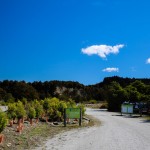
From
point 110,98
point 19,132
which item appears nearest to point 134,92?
point 110,98

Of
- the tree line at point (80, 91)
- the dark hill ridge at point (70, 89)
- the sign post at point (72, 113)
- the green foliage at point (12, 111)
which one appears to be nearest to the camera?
the green foliage at point (12, 111)

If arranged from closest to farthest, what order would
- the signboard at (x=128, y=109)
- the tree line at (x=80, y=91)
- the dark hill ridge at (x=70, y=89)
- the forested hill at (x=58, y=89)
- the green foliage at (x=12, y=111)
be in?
the green foliage at (x=12, y=111) < the signboard at (x=128, y=109) < the tree line at (x=80, y=91) < the forested hill at (x=58, y=89) < the dark hill ridge at (x=70, y=89)

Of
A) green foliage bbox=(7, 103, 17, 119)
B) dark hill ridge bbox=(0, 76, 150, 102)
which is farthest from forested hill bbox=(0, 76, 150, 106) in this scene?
green foliage bbox=(7, 103, 17, 119)

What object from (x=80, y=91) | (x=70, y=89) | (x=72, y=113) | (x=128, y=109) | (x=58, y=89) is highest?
(x=70, y=89)

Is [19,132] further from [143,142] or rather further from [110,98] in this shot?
[110,98]

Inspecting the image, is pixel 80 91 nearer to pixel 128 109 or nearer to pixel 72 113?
pixel 128 109

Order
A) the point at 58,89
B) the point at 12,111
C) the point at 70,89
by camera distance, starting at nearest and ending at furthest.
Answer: the point at 12,111, the point at 58,89, the point at 70,89

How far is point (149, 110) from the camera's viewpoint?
131 ft

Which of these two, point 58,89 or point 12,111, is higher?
point 58,89

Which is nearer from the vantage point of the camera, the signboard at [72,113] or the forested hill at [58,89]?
the signboard at [72,113]

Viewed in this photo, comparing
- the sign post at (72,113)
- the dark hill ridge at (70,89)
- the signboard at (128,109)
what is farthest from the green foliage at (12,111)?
the dark hill ridge at (70,89)

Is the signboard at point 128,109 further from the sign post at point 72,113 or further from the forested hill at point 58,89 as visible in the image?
the forested hill at point 58,89

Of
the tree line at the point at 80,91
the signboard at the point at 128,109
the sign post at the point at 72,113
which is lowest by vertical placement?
the sign post at the point at 72,113

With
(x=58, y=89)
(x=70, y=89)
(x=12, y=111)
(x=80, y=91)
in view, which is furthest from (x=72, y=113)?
(x=70, y=89)
